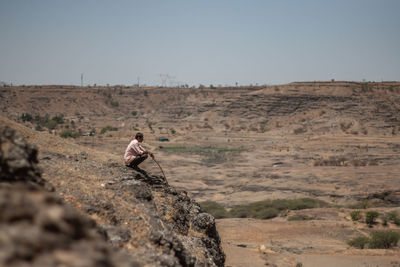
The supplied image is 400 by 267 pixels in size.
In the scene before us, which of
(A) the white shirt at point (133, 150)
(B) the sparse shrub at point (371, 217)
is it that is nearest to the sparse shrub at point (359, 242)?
(B) the sparse shrub at point (371, 217)

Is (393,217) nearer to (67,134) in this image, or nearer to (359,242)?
(359,242)

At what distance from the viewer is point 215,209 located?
76.3 feet

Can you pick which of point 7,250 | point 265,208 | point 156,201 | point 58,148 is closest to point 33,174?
point 7,250

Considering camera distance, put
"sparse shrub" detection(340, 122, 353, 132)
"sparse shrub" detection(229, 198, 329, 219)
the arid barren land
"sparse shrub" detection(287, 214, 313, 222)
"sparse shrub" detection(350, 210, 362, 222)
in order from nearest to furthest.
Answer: the arid barren land → "sparse shrub" detection(350, 210, 362, 222) → "sparse shrub" detection(287, 214, 313, 222) → "sparse shrub" detection(229, 198, 329, 219) → "sparse shrub" detection(340, 122, 353, 132)

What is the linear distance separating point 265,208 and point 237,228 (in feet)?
16.3

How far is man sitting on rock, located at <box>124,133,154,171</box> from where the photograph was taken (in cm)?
864

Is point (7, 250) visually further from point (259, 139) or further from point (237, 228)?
point (259, 139)

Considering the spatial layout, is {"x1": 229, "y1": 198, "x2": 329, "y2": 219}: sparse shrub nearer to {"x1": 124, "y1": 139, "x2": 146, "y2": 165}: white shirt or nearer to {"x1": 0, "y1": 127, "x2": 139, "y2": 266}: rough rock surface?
{"x1": 124, "y1": 139, "x2": 146, "y2": 165}: white shirt

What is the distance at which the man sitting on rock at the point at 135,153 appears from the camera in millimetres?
8641

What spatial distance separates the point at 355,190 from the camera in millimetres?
26719

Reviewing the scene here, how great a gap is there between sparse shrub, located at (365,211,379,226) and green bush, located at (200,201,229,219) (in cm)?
748

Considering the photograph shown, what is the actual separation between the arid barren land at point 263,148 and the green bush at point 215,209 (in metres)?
1.10

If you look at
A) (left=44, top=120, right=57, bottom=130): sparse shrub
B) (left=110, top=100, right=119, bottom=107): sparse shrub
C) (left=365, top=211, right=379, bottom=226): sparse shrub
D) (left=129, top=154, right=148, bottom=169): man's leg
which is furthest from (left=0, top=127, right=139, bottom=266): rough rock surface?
(left=110, top=100, right=119, bottom=107): sparse shrub

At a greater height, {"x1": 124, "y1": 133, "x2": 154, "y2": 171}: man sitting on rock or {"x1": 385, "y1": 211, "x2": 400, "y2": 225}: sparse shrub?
{"x1": 124, "y1": 133, "x2": 154, "y2": 171}: man sitting on rock
